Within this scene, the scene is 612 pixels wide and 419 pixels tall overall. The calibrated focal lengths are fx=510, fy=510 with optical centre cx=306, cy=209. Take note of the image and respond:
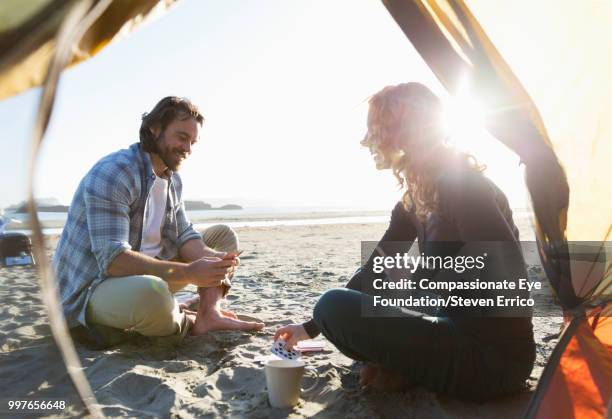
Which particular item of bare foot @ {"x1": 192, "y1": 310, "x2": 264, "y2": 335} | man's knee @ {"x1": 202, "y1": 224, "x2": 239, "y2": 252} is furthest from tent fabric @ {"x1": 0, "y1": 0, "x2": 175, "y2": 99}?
man's knee @ {"x1": 202, "y1": 224, "x2": 239, "y2": 252}

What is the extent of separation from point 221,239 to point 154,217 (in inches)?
19.1

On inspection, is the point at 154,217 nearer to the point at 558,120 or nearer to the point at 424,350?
the point at 424,350

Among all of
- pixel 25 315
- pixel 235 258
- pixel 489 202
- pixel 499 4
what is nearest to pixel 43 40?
pixel 25 315

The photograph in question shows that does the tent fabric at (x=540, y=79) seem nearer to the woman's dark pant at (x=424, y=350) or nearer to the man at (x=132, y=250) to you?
the woman's dark pant at (x=424, y=350)

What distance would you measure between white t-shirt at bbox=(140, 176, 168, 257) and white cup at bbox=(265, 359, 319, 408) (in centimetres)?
125

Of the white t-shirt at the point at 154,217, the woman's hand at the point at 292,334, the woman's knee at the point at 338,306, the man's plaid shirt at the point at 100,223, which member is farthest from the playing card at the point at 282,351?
the white t-shirt at the point at 154,217

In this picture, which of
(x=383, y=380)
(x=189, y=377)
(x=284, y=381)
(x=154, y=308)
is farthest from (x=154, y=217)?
(x=383, y=380)

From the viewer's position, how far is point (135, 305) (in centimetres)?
226

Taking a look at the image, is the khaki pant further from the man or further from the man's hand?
the man's hand

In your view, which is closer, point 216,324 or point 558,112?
point 558,112

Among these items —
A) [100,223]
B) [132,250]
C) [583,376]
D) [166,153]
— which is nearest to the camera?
[583,376]

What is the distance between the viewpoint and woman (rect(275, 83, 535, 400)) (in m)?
1.59

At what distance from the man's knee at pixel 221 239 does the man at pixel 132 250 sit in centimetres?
37

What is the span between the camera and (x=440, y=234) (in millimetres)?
1760
